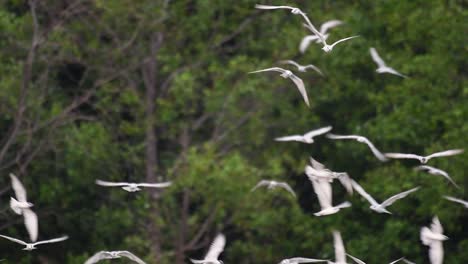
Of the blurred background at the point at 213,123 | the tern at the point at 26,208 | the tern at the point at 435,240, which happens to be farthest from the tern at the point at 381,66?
the tern at the point at 26,208

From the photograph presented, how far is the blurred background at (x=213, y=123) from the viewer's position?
918 inches

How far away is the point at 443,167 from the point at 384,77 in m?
2.93

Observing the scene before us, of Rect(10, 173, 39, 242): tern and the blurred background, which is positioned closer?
Rect(10, 173, 39, 242): tern

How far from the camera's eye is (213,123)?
25734 mm

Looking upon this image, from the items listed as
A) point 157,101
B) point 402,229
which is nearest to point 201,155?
point 157,101

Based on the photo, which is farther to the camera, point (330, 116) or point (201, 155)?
point (330, 116)

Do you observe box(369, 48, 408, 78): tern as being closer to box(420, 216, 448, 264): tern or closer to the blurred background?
box(420, 216, 448, 264): tern

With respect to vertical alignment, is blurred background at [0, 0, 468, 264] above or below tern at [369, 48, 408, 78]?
below

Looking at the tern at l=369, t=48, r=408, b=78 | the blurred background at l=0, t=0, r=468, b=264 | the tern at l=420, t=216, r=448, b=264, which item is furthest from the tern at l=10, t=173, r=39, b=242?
the blurred background at l=0, t=0, r=468, b=264

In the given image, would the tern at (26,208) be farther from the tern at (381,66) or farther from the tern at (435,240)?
the tern at (381,66)

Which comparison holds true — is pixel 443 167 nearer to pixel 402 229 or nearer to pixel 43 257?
pixel 402 229

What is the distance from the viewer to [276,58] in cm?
2533

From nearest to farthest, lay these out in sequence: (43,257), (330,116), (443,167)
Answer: (443,167) < (43,257) < (330,116)

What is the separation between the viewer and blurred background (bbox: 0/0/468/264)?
76.5ft
